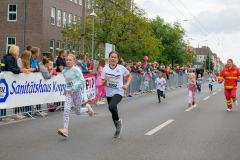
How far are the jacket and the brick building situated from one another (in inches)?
1275

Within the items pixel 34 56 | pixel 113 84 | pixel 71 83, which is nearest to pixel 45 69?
pixel 34 56

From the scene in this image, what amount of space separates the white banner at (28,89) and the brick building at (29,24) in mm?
30564

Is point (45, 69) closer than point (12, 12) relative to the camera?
Yes

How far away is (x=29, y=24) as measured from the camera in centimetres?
4284

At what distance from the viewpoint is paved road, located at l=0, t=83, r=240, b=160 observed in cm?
625

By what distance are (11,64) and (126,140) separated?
450 cm

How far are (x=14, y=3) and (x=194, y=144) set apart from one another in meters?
40.0

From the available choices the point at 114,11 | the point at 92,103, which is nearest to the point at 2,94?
the point at 92,103

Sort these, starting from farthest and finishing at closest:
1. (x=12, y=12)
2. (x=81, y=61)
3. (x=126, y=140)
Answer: (x=12, y=12) → (x=81, y=61) → (x=126, y=140)

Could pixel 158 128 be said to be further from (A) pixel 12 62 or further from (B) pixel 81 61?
(B) pixel 81 61

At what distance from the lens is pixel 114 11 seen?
36.3 meters

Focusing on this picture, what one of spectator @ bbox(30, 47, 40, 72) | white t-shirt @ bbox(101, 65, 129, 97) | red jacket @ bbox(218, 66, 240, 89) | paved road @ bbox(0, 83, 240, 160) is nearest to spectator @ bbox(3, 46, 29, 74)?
spectator @ bbox(30, 47, 40, 72)

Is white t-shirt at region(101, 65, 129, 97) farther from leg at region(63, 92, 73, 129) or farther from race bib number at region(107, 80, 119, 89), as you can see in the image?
leg at region(63, 92, 73, 129)

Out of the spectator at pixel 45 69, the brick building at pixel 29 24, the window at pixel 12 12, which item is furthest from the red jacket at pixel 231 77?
the window at pixel 12 12
